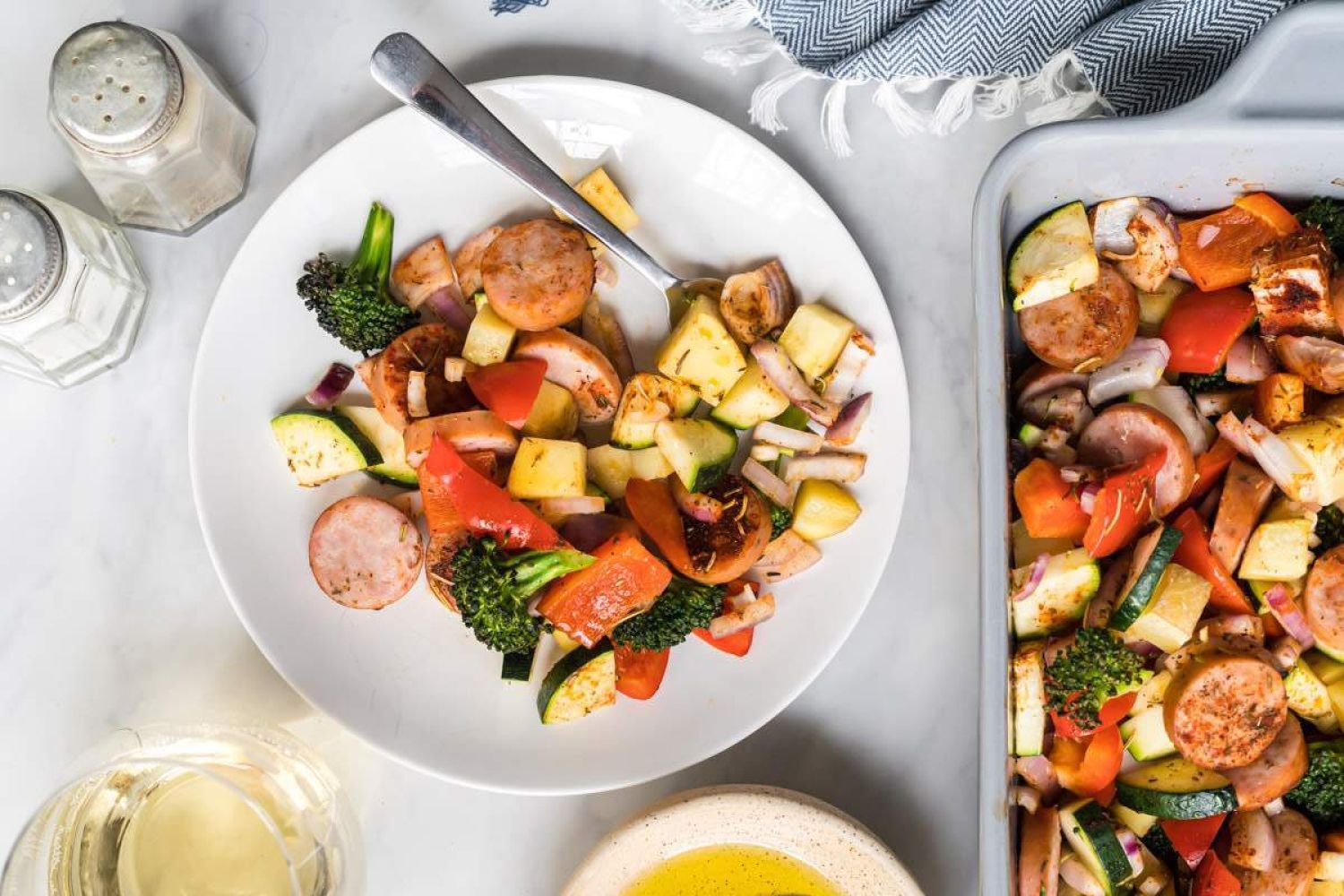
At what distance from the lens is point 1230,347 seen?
5.48ft

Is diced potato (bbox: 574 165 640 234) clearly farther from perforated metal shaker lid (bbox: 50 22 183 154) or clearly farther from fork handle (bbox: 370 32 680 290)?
perforated metal shaker lid (bbox: 50 22 183 154)

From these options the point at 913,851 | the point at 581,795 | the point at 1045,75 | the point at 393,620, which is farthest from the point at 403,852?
the point at 1045,75

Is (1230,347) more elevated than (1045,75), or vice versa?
(1045,75)

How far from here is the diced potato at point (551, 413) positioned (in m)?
1.70

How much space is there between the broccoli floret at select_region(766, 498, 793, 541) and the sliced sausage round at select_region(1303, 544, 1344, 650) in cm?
79

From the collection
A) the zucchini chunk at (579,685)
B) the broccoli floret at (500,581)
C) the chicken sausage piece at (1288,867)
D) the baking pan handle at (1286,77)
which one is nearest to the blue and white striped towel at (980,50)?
the baking pan handle at (1286,77)

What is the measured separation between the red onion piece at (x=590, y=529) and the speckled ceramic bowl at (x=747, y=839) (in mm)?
460

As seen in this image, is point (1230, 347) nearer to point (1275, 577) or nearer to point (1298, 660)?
point (1275, 577)

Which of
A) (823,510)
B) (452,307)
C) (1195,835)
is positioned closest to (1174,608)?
(1195,835)

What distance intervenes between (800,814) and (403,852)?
0.71 m

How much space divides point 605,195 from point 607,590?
0.63m

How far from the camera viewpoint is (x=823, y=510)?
1.71 m

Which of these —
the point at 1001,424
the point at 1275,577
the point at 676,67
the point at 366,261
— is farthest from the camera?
the point at 676,67

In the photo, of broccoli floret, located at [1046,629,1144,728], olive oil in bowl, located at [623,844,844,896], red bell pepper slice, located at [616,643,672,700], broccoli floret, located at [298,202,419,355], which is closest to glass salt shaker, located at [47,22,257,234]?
broccoli floret, located at [298,202,419,355]
